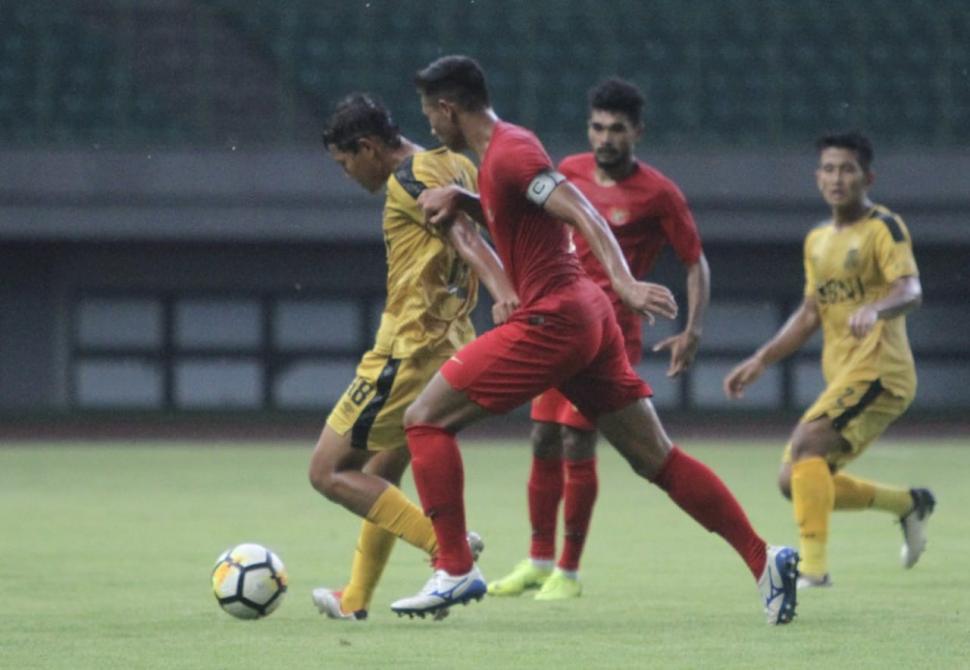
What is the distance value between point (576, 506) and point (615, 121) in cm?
167

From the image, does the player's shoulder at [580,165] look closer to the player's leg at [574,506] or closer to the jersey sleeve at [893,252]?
the player's leg at [574,506]

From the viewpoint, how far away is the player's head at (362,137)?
7.50 m

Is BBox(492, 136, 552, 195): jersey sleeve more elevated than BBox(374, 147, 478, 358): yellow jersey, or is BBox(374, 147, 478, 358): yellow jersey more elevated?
BBox(492, 136, 552, 195): jersey sleeve

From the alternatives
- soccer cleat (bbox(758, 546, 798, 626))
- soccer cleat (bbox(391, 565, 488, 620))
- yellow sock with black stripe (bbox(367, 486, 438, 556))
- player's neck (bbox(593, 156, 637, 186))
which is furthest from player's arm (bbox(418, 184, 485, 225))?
player's neck (bbox(593, 156, 637, 186))

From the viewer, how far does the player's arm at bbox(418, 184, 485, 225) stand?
6.97m

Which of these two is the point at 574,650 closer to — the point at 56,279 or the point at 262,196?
the point at 262,196

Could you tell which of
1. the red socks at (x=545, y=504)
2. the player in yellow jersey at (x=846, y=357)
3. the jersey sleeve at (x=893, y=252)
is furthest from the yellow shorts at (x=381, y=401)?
the jersey sleeve at (x=893, y=252)

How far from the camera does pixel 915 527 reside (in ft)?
31.7

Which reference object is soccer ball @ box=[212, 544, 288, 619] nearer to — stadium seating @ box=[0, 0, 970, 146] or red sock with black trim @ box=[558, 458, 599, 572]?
red sock with black trim @ box=[558, 458, 599, 572]

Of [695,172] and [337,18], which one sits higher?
[337,18]

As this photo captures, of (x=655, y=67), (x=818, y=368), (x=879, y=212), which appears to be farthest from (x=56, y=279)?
(x=879, y=212)

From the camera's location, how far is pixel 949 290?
2664 centimetres

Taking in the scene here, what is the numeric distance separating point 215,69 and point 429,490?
19713mm

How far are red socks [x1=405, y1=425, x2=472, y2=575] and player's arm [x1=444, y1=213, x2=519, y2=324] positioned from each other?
1.53ft
